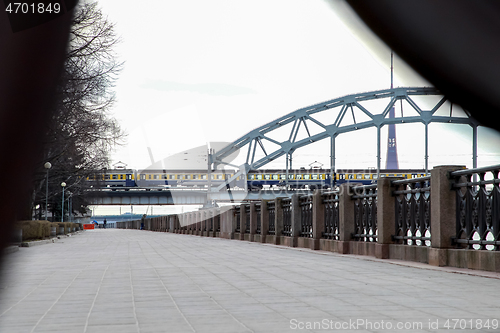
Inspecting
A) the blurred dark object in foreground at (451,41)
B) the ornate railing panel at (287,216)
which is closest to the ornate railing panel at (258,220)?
the ornate railing panel at (287,216)

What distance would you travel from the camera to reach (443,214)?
9445mm

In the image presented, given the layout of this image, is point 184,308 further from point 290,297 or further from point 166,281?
point 166,281

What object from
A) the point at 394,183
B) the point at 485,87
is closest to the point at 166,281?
the point at 394,183

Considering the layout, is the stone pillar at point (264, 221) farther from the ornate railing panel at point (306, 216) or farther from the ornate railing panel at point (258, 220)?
the ornate railing panel at point (306, 216)

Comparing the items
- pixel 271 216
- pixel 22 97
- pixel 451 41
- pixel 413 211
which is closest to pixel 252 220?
pixel 271 216

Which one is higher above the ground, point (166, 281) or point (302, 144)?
point (302, 144)

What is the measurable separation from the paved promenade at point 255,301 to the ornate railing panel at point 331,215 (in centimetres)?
537

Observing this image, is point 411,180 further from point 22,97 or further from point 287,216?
point 22,97

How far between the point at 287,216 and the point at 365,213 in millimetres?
6915

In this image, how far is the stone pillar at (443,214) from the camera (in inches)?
370

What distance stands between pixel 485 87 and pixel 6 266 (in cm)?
85

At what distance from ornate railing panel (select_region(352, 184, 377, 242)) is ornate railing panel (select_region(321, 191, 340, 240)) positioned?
40.9 inches

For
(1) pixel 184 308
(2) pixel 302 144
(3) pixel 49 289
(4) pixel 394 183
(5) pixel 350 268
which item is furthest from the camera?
(2) pixel 302 144

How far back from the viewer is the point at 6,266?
855 millimetres
